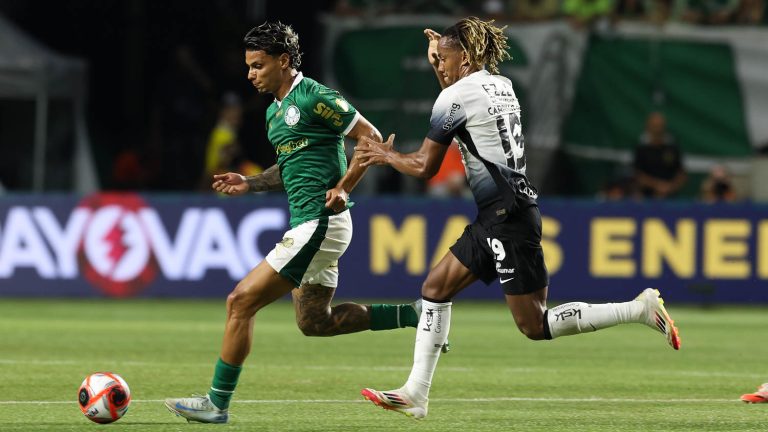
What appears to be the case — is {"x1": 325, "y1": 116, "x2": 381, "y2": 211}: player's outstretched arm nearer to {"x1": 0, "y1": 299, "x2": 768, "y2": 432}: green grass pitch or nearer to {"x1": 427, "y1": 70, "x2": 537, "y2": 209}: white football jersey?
{"x1": 427, "y1": 70, "x2": 537, "y2": 209}: white football jersey

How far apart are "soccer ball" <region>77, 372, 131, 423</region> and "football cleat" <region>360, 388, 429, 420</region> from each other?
1368 millimetres

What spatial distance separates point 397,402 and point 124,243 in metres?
11.3

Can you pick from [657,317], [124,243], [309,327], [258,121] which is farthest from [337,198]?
[258,121]

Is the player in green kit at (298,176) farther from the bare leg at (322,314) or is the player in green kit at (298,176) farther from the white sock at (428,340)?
the white sock at (428,340)

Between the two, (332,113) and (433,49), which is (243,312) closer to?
(332,113)

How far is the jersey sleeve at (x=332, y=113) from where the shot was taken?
961cm

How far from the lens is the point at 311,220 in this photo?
31.5 feet

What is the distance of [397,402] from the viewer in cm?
923

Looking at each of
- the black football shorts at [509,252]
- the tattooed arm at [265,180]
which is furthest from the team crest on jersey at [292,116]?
the black football shorts at [509,252]

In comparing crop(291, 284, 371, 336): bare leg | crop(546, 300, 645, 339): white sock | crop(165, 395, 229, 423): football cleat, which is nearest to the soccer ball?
crop(165, 395, 229, 423): football cleat

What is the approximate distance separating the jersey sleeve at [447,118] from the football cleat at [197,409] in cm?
197

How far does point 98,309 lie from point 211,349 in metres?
5.04

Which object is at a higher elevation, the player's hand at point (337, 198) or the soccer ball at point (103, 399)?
the player's hand at point (337, 198)

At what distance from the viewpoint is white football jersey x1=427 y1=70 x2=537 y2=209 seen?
9.19m
